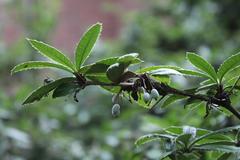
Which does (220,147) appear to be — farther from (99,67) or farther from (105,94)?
(105,94)

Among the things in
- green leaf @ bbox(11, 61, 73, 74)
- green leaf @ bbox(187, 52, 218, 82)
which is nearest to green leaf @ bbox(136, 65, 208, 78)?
green leaf @ bbox(187, 52, 218, 82)

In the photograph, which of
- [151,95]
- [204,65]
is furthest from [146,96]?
[204,65]

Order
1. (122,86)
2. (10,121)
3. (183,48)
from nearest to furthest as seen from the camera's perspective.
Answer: (122,86) → (10,121) → (183,48)

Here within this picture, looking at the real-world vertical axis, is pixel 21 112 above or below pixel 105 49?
below

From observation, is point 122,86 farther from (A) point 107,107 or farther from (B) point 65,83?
(A) point 107,107

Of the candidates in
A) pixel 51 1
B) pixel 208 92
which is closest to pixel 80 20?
pixel 51 1

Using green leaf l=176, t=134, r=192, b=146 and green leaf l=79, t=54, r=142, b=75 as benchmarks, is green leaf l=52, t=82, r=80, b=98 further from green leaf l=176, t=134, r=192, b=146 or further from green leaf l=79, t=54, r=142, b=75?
green leaf l=176, t=134, r=192, b=146
